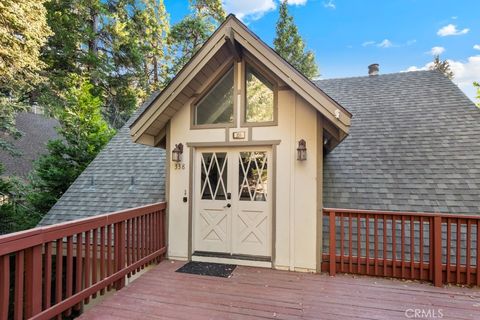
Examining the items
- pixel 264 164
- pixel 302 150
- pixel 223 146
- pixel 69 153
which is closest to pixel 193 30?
pixel 69 153

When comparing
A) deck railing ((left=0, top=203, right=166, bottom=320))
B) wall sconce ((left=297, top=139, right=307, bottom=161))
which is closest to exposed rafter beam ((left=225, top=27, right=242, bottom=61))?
wall sconce ((left=297, top=139, right=307, bottom=161))

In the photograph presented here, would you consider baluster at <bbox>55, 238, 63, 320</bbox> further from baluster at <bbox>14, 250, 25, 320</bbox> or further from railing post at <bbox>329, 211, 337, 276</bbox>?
railing post at <bbox>329, 211, 337, 276</bbox>

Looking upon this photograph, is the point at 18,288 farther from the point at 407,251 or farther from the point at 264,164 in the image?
the point at 407,251

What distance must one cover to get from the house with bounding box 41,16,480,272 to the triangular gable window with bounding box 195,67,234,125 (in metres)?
0.02

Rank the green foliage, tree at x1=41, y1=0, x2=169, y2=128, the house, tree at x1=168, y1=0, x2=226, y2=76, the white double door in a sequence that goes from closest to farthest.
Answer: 1. the house
2. the white double door
3. the green foliage
4. tree at x1=41, y1=0, x2=169, y2=128
5. tree at x1=168, y1=0, x2=226, y2=76

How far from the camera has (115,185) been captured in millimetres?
6590

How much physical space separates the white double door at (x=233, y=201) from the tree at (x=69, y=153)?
19.9 feet

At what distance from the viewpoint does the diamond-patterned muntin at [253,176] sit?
458 cm

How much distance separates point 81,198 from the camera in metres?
6.34

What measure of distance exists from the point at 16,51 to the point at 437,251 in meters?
13.4

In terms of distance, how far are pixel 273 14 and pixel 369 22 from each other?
7.70 m

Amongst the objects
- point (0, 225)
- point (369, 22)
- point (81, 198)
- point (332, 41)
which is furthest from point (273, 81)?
point (332, 41)

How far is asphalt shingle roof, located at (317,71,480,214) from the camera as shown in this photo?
16.3 feet

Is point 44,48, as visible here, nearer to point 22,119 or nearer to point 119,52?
point 119,52
